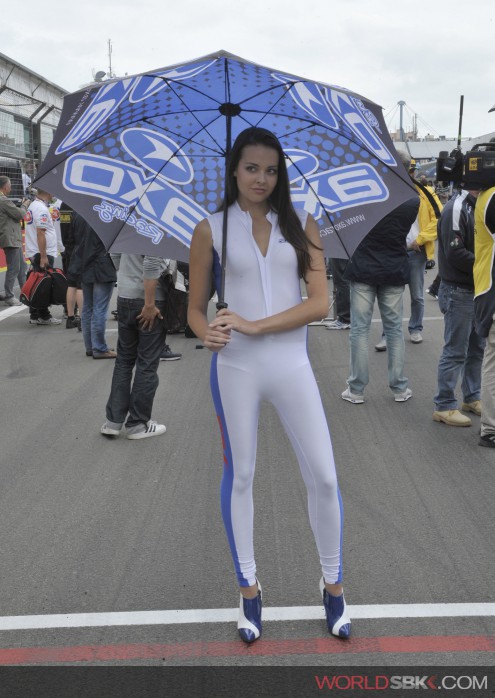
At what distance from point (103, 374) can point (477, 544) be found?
506cm

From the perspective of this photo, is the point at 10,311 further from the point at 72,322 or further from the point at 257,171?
the point at 257,171

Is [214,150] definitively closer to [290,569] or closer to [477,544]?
[290,569]

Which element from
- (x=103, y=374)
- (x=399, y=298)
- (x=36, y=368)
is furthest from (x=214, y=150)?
(x=36, y=368)

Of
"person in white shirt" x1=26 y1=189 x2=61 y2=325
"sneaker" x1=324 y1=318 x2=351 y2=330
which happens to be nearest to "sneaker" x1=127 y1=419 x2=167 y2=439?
"sneaker" x1=324 y1=318 x2=351 y2=330

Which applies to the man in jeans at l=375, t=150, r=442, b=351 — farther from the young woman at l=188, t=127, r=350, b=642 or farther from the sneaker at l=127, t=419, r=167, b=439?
the young woman at l=188, t=127, r=350, b=642

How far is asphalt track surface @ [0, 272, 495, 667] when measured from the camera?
3.14 meters

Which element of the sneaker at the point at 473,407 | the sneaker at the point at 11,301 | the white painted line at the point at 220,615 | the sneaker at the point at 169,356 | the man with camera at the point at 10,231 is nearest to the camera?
the white painted line at the point at 220,615

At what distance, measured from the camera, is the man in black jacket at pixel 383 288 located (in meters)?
6.57

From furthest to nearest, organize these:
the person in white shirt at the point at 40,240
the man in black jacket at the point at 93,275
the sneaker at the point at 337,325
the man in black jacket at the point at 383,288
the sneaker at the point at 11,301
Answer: the sneaker at the point at 11,301
the person in white shirt at the point at 40,240
the sneaker at the point at 337,325
the man in black jacket at the point at 93,275
the man in black jacket at the point at 383,288

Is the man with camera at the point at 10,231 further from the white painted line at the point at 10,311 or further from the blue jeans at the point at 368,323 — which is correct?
the blue jeans at the point at 368,323

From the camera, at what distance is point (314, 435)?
3002 mm

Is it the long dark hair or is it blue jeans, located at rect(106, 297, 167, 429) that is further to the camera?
blue jeans, located at rect(106, 297, 167, 429)

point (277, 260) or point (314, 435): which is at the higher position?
point (277, 260)
